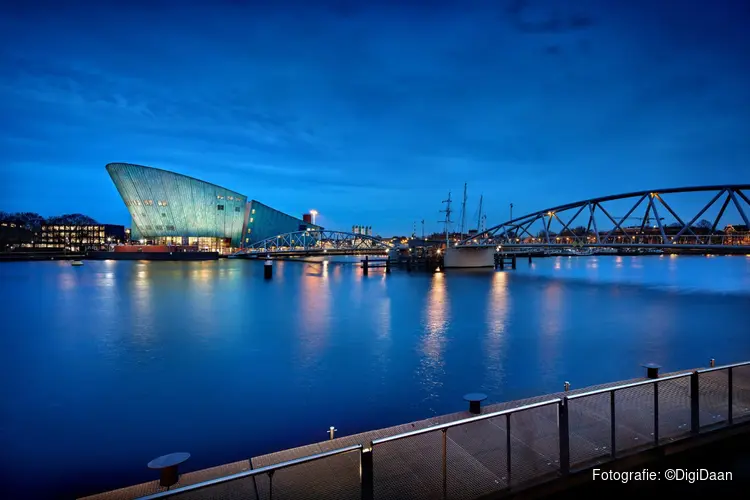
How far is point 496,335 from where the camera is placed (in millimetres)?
27703

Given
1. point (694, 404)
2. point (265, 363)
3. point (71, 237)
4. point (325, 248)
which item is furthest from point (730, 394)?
point (71, 237)

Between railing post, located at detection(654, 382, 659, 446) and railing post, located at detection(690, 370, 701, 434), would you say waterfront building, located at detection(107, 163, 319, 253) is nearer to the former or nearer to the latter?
railing post, located at detection(654, 382, 659, 446)

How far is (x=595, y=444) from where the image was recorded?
7.06 m

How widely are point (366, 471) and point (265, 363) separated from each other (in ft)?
54.7

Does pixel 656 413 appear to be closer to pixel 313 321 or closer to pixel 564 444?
pixel 564 444

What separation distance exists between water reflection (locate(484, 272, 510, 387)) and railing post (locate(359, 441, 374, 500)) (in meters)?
12.6

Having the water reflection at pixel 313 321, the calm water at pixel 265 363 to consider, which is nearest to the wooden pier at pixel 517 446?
the calm water at pixel 265 363

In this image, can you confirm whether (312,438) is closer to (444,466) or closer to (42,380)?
(444,466)

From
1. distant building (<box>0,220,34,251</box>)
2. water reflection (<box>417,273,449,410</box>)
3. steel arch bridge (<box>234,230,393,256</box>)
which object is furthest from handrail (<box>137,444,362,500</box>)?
distant building (<box>0,220,34,251</box>)

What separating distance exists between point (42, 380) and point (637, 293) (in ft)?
200

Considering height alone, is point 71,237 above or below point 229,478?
above

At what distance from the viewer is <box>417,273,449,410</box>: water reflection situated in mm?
17016

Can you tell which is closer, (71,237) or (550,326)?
(550,326)

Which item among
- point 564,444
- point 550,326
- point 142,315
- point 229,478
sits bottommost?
point 550,326
